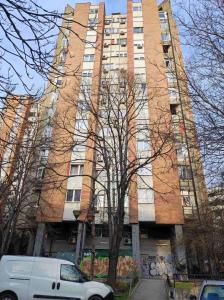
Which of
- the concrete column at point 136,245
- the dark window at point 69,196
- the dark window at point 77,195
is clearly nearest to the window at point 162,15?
the dark window at point 77,195

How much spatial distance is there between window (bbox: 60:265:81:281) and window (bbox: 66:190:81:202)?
19.3 m

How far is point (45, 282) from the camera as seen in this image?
10.8 m

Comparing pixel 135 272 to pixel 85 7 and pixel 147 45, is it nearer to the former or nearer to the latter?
pixel 147 45

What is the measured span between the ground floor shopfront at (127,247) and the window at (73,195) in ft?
7.75

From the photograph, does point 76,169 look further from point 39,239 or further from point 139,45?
point 139,45

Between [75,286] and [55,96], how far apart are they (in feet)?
102

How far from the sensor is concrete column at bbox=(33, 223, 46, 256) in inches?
1121

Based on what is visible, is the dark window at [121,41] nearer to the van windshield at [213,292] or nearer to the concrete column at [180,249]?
the concrete column at [180,249]

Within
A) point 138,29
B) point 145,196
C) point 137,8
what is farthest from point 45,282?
point 137,8

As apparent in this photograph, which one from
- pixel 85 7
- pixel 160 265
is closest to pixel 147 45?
pixel 85 7

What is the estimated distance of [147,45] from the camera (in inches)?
1630

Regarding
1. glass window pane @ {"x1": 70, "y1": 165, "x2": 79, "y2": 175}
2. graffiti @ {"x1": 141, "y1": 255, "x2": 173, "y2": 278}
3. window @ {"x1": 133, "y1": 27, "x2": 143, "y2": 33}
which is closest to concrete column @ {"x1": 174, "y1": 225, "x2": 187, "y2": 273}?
graffiti @ {"x1": 141, "y1": 255, "x2": 173, "y2": 278}

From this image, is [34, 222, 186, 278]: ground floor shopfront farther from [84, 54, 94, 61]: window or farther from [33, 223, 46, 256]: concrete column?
[84, 54, 94, 61]: window

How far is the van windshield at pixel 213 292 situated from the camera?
264 inches
